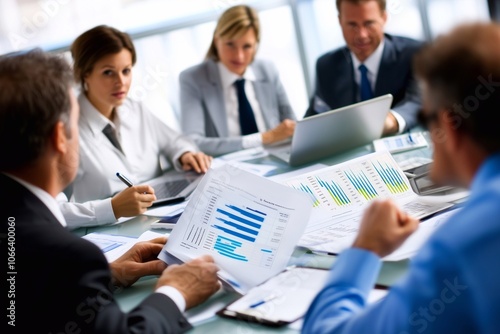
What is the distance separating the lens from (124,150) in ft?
9.17

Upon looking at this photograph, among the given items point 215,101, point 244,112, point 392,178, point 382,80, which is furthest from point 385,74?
point 392,178

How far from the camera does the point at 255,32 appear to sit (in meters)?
3.47

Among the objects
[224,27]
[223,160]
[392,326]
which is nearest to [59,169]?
[392,326]

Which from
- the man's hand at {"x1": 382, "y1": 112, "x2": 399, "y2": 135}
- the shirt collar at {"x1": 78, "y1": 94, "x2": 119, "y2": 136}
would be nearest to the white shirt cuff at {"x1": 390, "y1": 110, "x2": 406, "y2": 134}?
the man's hand at {"x1": 382, "y1": 112, "x2": 399, "y2": 135}

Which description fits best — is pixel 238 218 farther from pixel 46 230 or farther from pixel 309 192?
pixel 46 230

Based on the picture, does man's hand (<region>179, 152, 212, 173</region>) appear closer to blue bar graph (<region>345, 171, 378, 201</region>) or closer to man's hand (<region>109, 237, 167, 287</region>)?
blue bar graph (<region>345, 171, 378, 201</region>)

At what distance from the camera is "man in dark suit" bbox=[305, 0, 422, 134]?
2971mm

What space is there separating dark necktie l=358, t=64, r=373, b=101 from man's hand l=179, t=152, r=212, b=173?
900 mm

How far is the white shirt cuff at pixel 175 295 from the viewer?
4.31 ft

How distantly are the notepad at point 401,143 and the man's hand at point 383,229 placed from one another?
49.2 inches

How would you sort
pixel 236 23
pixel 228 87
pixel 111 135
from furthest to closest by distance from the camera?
pixel 228 87 < pixel 236 23 < pixel 111 135

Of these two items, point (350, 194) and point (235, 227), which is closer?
point (235, 227)

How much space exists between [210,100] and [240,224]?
1917 mm

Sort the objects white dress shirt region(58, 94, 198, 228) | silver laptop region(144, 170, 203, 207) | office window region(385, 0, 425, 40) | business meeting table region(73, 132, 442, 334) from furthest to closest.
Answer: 1. office window region(385, 0, 425, 40)
2. white dress shirt region(58, 94, 198, 228)
3. silver laptop region(144, 170, 203, 207)
4. business meeting table region(73, 132, 442, 334)
